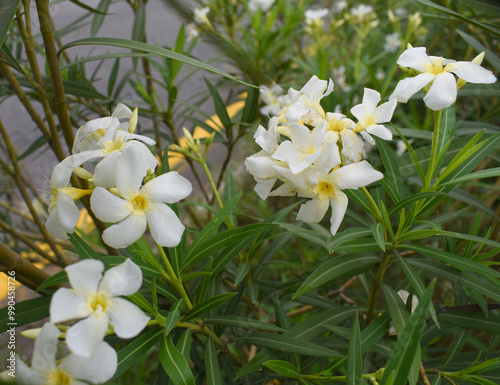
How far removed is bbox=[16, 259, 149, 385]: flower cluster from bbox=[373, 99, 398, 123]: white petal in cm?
43

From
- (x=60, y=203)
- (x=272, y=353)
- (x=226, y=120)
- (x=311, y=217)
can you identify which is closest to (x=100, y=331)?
(x=60, y=203)

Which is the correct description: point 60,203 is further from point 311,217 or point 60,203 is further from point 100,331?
point 311,217

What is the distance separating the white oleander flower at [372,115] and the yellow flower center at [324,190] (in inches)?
4.0

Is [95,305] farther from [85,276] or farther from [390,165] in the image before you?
[390,165]

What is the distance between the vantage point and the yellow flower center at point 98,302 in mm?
479

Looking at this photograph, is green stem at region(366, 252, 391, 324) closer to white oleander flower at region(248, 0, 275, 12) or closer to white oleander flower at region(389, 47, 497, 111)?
white oleander flower at region(389, 47, 497, 111)

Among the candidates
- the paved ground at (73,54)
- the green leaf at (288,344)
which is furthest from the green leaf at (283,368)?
the paved ground at (73,54)

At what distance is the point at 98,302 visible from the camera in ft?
1.61

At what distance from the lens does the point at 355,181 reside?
0.60m

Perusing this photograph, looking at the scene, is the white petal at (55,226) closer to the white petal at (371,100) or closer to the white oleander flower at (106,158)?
the white oleander flower at (106,158)

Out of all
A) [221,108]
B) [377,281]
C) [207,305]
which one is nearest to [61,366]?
[207,305]

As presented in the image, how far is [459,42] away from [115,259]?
2.64 meters

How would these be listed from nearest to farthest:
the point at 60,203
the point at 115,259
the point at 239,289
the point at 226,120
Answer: the point at 60,203, the point at 115,259, the point at 239,289, the point at 226,120

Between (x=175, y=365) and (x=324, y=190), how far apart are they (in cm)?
33
